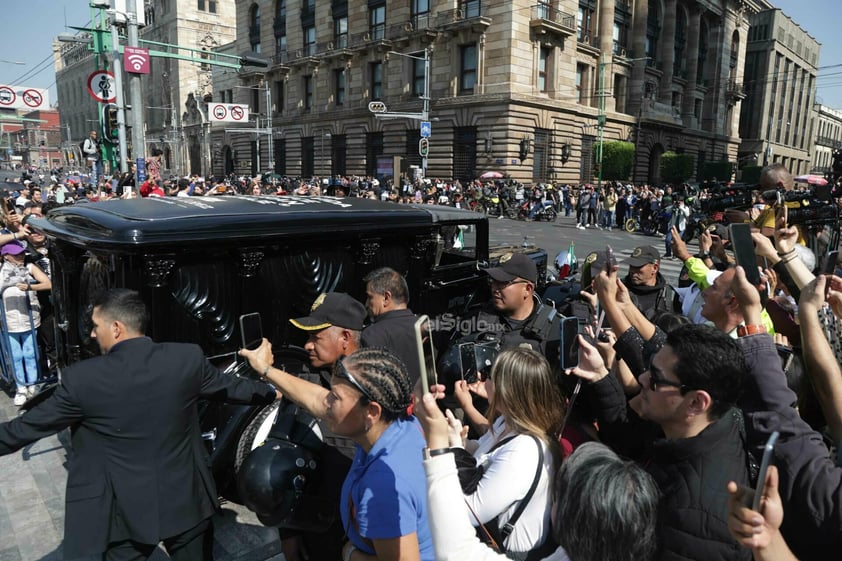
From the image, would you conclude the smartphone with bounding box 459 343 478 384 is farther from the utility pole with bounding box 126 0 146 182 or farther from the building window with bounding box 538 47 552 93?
the building window with bounding box 538 47 552 93

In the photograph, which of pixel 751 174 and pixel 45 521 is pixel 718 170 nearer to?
pixel 751 174

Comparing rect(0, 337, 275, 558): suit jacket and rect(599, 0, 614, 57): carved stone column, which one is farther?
rect(599, 0, 614, 57): carved stone column

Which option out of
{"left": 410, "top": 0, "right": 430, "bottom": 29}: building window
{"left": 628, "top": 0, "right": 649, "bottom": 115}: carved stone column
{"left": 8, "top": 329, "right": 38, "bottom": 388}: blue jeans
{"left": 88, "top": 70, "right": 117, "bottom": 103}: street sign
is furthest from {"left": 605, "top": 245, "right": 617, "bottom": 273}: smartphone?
{"left": 628, "top": 0, "right": 649, "bottom": 115}: carved stone column

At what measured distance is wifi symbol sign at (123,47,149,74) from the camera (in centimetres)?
1344

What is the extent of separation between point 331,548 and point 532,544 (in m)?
1.29

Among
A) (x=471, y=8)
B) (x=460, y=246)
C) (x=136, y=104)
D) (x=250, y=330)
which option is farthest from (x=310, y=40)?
(x=250, y=330)

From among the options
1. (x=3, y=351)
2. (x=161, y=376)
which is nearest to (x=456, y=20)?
(x=3, y=351)

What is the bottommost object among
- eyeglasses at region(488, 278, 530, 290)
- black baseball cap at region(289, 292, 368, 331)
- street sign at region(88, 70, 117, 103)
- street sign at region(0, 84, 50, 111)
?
black baseball cap at region(289, 292, 368, 331)

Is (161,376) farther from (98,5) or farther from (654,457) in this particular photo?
(98,5)

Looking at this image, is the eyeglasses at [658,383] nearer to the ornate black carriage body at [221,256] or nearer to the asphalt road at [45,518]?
the asphalt road at [45,518]

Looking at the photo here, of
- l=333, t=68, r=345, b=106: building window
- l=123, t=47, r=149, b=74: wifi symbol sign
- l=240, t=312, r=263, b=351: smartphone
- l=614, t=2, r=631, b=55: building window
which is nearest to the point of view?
l=240, t=312, r=263, b=351: smartphone

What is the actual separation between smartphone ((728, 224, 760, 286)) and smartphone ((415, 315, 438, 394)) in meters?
1.46

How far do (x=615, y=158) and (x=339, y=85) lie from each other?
21.3m

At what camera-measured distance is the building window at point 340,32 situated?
40531 millimetres
